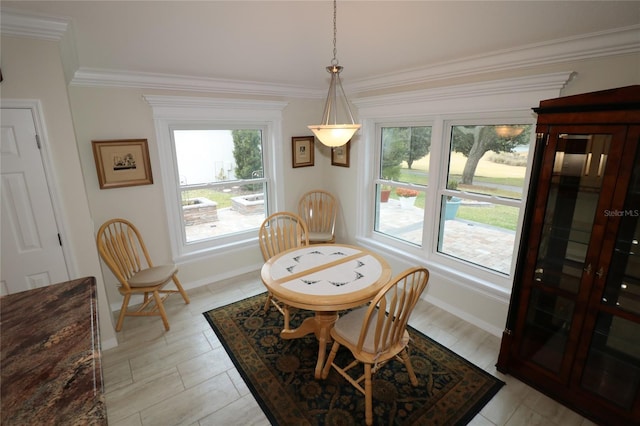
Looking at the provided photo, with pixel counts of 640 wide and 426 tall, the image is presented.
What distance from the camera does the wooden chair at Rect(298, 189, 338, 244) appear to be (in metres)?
3.95

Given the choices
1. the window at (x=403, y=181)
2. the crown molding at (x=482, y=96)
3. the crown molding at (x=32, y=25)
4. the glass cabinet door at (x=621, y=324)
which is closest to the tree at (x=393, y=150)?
the window at (x=403, y=181)

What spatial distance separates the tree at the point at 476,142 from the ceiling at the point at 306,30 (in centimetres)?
62

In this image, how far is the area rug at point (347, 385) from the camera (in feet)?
6.15

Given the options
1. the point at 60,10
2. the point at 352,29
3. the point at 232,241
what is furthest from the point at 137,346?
the point at 352,29

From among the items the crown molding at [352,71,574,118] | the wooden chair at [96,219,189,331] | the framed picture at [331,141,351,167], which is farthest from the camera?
the framed picture at [331,141,351,167]

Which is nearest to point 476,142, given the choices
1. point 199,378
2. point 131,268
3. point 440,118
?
point 440,118

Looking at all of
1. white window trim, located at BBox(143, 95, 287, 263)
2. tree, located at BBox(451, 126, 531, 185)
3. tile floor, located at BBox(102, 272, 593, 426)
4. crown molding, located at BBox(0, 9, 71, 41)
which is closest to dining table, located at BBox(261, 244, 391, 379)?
tile floor, located at BBox(102, 272, 593, 426)

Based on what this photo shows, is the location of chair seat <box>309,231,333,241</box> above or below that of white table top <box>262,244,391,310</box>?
below

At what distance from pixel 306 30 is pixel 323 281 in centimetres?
183

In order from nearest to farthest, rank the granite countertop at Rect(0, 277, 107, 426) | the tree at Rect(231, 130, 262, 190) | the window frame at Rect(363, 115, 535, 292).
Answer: the granite countertop at Rect(0, 277, 107, 426), the window frame at Rect(363, 115, 535, 292), the tree at Rect(231, 130, 262, 190)

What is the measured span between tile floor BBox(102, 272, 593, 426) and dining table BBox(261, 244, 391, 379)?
59 cm

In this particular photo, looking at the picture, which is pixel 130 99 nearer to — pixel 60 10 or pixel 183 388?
pixel 60 10

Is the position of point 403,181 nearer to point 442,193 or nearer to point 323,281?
point 442,193

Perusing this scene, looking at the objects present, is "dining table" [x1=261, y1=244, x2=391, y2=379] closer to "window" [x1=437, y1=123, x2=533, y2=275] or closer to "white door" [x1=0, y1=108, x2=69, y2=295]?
"window" [x1=437, y1=123, x2=533, y2=275]
